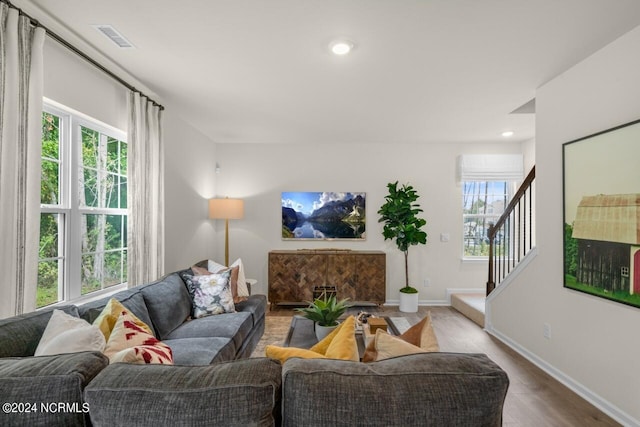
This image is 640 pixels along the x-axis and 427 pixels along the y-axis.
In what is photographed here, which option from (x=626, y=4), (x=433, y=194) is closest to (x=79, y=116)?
(x=626, y=4)

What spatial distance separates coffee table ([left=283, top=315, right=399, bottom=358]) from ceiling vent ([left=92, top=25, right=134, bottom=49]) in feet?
7.85

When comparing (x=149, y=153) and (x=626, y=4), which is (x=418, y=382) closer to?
(x=626, y=4)

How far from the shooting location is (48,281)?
2289 mm

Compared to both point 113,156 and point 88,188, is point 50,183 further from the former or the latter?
point 113,156

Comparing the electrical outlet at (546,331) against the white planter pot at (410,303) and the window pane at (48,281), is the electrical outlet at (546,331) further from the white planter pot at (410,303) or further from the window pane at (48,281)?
the window pane at (48,281)

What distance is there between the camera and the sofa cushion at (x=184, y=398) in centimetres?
82

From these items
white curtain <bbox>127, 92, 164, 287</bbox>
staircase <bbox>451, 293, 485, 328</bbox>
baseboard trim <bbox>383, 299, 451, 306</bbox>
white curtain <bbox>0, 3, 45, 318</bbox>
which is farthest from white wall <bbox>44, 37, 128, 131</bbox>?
staircase <bbox>451, 293, 485, 328</bbox>

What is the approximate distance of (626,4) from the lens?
1.85m

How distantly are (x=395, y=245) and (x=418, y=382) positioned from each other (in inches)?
175

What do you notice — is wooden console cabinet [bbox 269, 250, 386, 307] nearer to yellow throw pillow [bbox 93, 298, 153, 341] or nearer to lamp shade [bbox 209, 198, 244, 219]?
lamp shade [bbox 209, 198, 244, 219]

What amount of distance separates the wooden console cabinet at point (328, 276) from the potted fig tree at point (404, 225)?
35 centimetres

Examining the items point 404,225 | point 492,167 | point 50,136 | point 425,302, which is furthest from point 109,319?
point 492,167

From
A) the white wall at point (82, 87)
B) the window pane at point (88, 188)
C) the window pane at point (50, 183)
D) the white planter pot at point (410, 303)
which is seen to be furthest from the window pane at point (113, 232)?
the white planter pot at point (410, 303)

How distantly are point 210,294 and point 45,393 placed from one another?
2.22m
